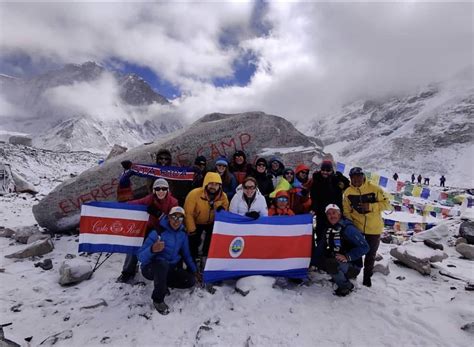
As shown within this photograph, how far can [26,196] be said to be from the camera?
17.2 meters

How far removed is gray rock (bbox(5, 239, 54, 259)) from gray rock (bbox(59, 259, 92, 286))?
1.92 metres

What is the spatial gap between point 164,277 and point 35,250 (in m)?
4.91

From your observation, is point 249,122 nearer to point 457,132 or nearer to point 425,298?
point 425,298

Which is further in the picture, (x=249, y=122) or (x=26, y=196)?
(x=26, y=196)

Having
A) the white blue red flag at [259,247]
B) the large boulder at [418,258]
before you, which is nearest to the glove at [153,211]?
the white blue red flag at [259,247]

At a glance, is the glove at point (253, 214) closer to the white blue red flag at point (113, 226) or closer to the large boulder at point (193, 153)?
the white blue red flag at point (113, 226)

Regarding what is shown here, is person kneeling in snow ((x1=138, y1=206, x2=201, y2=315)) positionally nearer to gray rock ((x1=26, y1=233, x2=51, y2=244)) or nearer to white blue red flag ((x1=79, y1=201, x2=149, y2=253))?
white blue red flag ((x1=79, y1=201, x2=149, y2=253))

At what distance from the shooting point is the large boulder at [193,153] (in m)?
10.2

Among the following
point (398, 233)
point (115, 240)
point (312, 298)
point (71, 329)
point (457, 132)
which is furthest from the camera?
point (457, 132)

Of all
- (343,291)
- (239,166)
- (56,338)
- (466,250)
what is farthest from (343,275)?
(466,250)

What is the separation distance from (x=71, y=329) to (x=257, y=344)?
123 inches

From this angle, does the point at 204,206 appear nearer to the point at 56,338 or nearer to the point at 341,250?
the point at 341,250

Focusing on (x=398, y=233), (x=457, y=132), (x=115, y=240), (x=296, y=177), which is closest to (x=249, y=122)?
(x=296, y=177)

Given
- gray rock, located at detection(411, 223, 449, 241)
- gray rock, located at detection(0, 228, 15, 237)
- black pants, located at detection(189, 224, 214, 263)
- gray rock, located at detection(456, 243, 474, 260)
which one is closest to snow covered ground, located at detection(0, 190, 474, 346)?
black pants, located at detection(189, 224, 214, 263)
